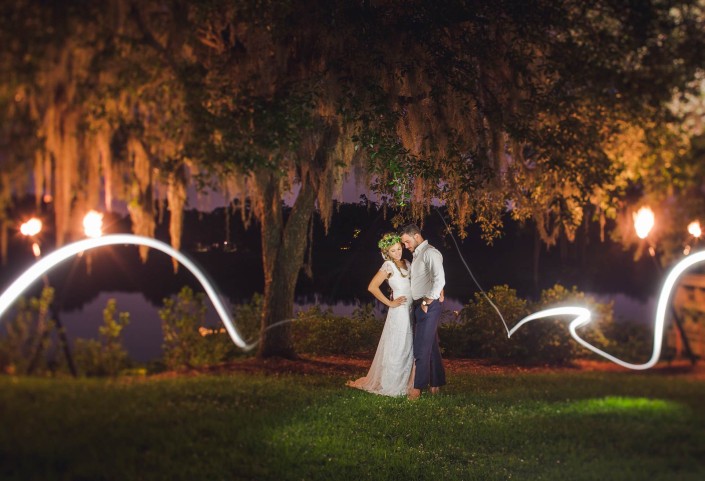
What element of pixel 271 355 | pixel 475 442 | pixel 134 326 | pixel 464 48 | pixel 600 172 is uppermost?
pixel 464 48

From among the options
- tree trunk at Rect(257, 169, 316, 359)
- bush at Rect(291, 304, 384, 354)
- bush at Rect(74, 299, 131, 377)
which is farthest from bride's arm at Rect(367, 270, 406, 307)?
bush at Rect(74, 299, 131, 377)

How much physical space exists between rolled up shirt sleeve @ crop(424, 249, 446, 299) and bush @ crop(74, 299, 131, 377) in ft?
14.0

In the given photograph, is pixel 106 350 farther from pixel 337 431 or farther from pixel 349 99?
pixel 349 99

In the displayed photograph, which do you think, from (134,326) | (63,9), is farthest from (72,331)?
(63,9)

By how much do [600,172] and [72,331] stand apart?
643 cm

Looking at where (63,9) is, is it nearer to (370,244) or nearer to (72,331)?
(72,331)

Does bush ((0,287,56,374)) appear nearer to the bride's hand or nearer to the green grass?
the green grass

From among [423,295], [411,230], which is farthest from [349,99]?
[423,295]

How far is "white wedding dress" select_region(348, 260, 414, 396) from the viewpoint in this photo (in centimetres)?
992

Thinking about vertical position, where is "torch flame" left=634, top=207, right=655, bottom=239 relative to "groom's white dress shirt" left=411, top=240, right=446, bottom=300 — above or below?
above

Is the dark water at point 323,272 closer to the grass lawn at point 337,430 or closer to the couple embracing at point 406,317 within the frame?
the grass lawn at point 337,430

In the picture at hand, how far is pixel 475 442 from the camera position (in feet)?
27.5

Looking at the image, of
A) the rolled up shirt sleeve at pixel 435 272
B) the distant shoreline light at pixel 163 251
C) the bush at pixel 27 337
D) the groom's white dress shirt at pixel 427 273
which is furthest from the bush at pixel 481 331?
the bush at pixel 27 337

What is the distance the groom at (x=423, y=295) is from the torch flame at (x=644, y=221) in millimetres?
2671
